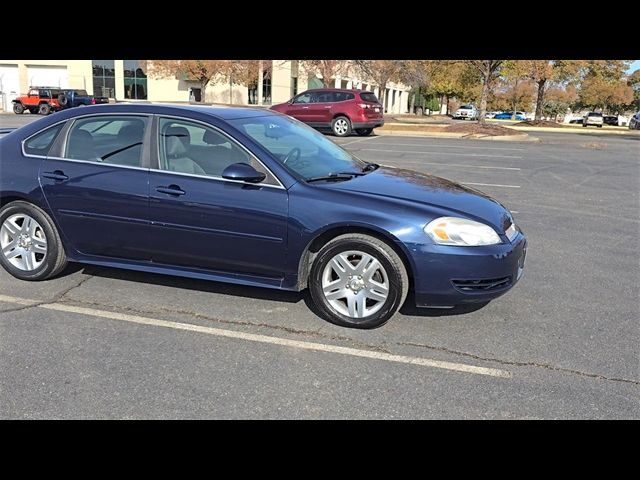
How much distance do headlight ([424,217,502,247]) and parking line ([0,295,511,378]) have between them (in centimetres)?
84

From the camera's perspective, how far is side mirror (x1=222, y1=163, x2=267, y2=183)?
400 cm

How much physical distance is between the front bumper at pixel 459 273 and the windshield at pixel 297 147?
1144 mm

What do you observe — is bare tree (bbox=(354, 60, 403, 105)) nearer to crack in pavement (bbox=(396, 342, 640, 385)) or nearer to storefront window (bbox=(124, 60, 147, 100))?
storefront window (bbox=(124, 60, 147, 100))

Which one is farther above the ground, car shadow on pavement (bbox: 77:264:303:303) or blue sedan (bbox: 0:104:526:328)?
blue sedan (bbox: 0:104:526:328)

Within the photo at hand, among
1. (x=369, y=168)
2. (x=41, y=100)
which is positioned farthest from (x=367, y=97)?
(x=41, y=100)

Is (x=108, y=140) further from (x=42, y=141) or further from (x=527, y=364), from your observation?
(x=527, y=364)

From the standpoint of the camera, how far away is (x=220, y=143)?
14.1 feet

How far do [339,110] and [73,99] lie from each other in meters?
20.8

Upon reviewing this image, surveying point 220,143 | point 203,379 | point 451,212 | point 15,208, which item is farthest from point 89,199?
point 451,212

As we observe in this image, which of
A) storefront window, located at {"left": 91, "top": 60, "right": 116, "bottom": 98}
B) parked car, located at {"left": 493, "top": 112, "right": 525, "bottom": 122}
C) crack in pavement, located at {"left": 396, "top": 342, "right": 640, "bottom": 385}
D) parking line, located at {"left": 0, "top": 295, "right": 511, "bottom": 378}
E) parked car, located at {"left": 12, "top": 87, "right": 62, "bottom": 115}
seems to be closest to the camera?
crack in pavement, located at {"left": 396, "top": 342, "right": 640, "bottom": 385}

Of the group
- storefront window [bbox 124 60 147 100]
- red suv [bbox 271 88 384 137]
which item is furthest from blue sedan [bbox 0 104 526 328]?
storefront window [bbox 124 60 147 100]

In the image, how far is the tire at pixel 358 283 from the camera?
3.85 m

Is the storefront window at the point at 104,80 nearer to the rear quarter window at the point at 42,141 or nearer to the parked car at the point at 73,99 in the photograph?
the parked car at the point at 73,99
